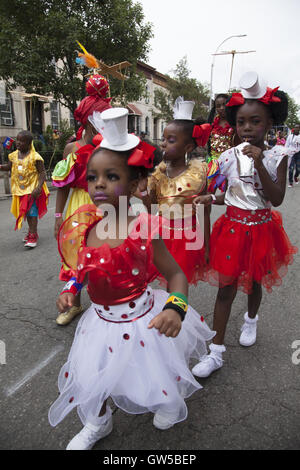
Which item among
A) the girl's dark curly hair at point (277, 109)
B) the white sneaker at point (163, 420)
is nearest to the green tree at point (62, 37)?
the girl's dark curly hair at point (277, 109)

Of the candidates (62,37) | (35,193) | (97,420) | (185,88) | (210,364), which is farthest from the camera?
(185,88)

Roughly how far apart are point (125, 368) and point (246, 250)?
4.02 ft

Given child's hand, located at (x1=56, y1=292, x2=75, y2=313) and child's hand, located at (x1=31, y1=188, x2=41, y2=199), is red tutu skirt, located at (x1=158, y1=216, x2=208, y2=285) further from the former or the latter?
child's hand, located at (x1=31, y1=188, x2=41, y2=199)

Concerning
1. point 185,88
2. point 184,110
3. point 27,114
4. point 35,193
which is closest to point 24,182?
point 35,193

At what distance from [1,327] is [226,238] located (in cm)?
218

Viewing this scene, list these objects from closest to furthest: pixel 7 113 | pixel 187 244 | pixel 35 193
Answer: pixel 187 244
pixel 35 193
pixel 7 113

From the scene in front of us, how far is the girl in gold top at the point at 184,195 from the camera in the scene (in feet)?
8.38

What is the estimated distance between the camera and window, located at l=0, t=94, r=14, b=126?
1945 centimetres

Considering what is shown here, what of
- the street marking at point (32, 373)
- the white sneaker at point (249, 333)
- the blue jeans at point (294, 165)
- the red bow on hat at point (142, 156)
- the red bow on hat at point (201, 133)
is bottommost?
the street marking at point (32, 373)

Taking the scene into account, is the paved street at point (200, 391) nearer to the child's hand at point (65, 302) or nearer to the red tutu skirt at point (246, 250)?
the red tutu skirt at point (246, 250)

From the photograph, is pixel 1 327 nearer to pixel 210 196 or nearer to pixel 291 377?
pixel 210 196

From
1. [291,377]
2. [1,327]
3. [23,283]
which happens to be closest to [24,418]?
[1,327]

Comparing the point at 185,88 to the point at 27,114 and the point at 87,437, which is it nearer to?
the point at 27,114

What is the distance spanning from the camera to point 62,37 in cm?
1275
